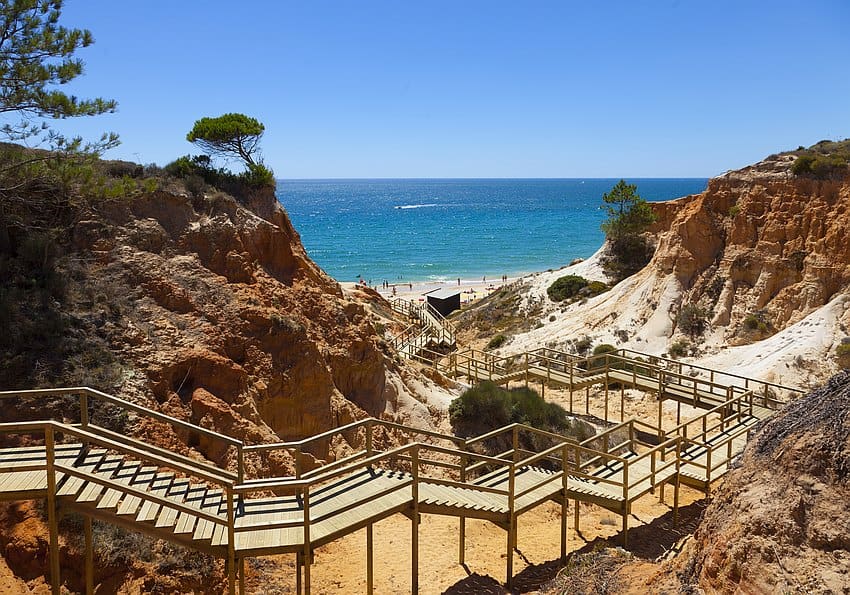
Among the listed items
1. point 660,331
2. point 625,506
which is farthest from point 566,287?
point 625,506

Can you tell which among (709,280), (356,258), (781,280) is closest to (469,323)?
(709,280)

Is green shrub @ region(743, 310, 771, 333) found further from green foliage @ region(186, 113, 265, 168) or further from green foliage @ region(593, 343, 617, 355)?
green foliage @ region(186, 113, 265, 168)

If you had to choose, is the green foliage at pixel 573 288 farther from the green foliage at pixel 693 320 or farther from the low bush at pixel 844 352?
the low bush at pixel 844 352

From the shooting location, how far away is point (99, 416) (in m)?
11.1

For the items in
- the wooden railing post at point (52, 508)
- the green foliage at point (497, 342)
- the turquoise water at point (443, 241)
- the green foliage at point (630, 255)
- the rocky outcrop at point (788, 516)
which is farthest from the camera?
the turquoise water at point (443, 241)

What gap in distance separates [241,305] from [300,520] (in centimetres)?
643

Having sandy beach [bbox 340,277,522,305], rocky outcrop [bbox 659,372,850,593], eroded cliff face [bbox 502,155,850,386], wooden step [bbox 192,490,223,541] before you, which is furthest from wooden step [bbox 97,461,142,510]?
sandy beach [bbox 340,277,522,305]

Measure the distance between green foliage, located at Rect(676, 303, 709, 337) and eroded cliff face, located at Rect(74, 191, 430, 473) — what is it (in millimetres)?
16842

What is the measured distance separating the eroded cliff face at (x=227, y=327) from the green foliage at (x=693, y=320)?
1684 cm

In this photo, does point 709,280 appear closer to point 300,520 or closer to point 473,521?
point 473,521

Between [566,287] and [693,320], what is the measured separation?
13.4 metres

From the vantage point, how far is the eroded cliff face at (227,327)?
41.5ft

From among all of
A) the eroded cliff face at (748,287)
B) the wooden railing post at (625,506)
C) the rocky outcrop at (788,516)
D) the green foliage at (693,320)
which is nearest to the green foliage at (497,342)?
the eroded cliff face at (748,287)

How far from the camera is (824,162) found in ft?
90.9
